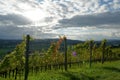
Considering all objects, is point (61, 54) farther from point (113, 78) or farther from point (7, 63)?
point (113, 78)

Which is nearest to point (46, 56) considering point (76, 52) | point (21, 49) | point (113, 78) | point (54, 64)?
point (54, 64)

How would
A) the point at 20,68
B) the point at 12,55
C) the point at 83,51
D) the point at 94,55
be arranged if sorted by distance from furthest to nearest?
the point at 94,55 < the point at 83,51 < the point at 20,68 < the point at 12,55

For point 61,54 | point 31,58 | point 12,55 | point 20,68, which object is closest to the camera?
point 12,55

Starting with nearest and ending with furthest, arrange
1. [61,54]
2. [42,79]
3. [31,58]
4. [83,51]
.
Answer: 1. [42,79]
2. [31,58]
3. [61,54]
4. [83,51]

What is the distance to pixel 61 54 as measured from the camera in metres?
43.2

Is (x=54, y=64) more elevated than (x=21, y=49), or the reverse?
(x=21, y=49)

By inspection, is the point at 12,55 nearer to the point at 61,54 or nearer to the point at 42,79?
the point at 42,79

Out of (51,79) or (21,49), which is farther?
(21,49)

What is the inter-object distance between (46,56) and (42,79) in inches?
801

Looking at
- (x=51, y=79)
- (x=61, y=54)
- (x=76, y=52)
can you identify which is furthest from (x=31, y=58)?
(x=51, y=79)

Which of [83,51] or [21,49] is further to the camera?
[83,51]

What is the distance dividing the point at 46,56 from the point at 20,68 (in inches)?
294

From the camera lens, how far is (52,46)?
40.3m

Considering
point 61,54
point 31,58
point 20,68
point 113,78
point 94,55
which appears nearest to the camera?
point 113,78
